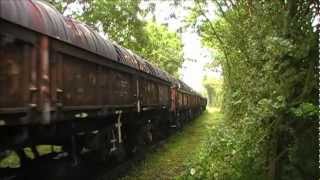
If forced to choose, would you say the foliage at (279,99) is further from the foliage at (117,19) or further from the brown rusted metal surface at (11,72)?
the foliage at (117,19)

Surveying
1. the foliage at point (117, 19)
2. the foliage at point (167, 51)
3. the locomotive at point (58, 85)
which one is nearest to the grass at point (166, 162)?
the locomotive at point (58, 85)

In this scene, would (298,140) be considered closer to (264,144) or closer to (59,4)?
(264,144)

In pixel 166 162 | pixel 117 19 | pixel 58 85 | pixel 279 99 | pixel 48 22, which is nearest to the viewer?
pixel 279 99

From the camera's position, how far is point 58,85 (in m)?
6.79

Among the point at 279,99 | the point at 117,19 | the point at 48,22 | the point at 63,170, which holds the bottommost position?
the point at 63,170

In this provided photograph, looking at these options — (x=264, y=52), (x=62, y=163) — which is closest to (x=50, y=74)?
(x=62, y=163)

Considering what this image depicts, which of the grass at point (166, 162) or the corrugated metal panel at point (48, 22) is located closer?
the corrugated metal panel at point (48, 22)

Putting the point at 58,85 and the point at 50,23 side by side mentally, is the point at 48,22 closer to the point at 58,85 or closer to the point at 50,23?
the point at 50,23

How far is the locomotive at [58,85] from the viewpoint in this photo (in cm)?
560

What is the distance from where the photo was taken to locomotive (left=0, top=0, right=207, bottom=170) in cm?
560

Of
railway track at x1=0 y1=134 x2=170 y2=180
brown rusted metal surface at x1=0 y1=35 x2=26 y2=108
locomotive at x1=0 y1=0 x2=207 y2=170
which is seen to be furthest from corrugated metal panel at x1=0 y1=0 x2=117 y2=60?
railway track at x1=0 y1=134 x2=170 y2=180

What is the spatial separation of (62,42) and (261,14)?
10.2 ft

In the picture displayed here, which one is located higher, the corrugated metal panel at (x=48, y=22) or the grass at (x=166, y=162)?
the corrugated metal panel at (x=48, y=22)

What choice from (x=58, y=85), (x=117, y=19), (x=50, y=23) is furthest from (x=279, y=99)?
(x=117, y=19)
